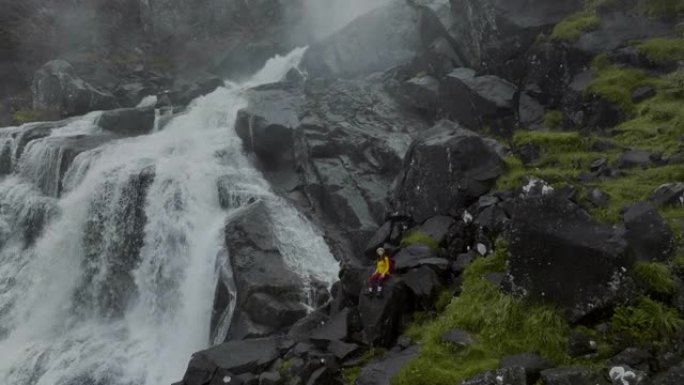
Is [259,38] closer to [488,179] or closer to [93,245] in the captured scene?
[93,245]

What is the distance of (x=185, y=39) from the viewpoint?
176 feet

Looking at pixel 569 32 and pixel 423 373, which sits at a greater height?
pixel 569 32

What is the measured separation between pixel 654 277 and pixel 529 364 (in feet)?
9.40

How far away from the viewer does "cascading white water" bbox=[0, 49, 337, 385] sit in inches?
774

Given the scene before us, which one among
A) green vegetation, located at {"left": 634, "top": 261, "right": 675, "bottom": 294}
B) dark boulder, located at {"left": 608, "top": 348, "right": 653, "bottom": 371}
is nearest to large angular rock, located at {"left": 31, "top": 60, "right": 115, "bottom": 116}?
green vegetation, located at {"left": 634, "top": 261, "right": 675, "bottom": 294}

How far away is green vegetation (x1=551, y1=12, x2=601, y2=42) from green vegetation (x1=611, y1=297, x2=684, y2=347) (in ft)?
52.1

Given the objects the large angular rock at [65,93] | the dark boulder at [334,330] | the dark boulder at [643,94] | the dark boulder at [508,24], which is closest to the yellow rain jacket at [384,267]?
the dark boulder at [334,330]

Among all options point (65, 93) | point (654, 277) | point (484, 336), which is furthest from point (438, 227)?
point (65, 93)

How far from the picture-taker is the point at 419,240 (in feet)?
53.1

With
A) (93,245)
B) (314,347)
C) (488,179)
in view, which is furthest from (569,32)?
(93,245)

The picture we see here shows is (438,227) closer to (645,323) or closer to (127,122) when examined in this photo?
(645,323)

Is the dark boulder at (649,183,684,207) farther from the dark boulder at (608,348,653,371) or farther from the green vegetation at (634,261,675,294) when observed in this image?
the dark boulder at (608,348,653,371)

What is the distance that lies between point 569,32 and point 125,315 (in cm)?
2181

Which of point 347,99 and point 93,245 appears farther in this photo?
point 347,99
